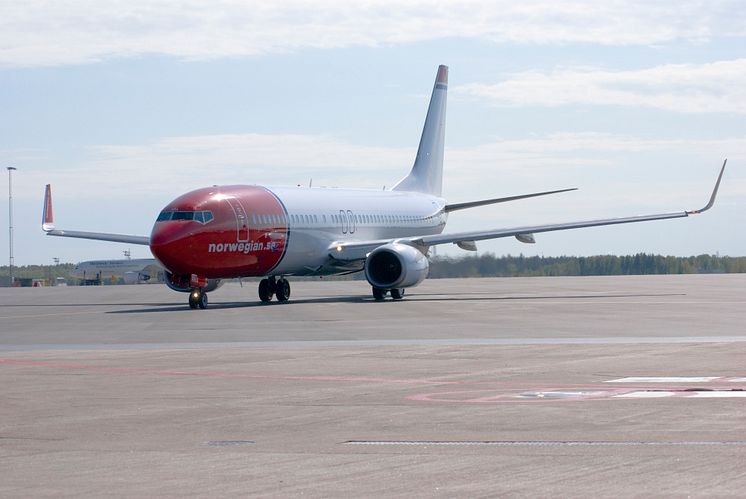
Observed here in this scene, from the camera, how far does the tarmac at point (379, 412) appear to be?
892 centimetres

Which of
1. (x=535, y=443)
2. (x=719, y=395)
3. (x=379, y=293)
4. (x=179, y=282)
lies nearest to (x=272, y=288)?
(x=379, y=293)

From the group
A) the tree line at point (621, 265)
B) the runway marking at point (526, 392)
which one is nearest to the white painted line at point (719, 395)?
the runway marking at point (526, 392)

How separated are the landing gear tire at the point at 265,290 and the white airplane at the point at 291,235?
34 millimetres

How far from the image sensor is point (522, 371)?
1692 centimetres

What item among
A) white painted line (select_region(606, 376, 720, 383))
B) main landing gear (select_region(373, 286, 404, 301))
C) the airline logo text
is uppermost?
the airline logo text

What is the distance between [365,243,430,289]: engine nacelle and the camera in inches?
1671

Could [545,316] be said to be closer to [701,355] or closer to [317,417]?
[701,355]

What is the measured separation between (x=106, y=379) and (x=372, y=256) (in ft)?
89.7

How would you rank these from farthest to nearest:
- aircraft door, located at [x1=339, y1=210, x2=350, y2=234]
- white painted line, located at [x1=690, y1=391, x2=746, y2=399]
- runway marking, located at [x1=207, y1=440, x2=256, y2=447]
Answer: aircraft door, located at [x1=339, y1=210, x2=350, y2=234] → white painted line, located at [x1=690, y1=391, x2=746, y2=399] → runway marking, located at [x1=207, y1=440, x2=256, y2=447]

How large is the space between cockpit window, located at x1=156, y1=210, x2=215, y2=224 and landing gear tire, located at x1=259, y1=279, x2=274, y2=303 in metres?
5.71

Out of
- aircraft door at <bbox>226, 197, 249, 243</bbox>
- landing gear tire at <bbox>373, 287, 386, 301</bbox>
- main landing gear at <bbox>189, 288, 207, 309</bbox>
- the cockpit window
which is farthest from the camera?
landing gear tire at <bbox>373, 287, 386, 301</bbox>

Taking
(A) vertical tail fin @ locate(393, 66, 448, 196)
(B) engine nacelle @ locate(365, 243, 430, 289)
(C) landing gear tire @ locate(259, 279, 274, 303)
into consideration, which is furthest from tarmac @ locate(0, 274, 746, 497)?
(A) vertical tail fin @ locate(393, 66, 448, 196)

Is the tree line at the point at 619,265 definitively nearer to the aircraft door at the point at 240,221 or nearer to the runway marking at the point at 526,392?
the aircraft door at the point at 240,221

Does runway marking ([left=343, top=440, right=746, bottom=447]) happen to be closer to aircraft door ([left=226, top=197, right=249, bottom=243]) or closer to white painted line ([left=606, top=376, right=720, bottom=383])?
white painted line ([left=606, top=376, right=720, bottom=383])
